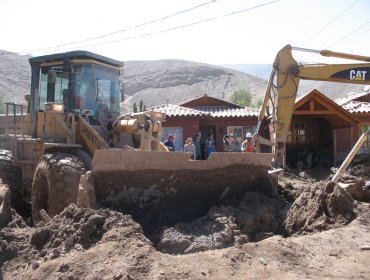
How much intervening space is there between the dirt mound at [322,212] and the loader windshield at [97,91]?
12.7ft

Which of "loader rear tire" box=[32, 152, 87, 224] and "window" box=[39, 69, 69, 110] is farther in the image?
"window" box=[39, 69, 69, 110]

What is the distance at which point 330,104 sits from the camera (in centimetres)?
1892

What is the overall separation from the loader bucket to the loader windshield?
238 cm

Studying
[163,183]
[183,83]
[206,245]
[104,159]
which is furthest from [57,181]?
[183,83]

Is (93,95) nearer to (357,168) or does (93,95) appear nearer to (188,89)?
(357,168)

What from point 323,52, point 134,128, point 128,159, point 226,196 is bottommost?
point 226,196

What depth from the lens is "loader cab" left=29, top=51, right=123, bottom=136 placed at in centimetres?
791

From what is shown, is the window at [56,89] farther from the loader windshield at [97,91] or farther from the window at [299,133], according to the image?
the window at [299,133]

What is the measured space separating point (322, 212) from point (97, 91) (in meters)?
4.44

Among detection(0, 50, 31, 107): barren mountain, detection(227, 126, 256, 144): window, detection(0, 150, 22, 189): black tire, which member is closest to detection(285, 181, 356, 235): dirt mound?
detection(0, 150, 22, 189): black tire

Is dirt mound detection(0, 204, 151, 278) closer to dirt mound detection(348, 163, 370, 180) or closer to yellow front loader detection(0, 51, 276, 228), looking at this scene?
yellow front loader detection(0, 51, 276, 228)

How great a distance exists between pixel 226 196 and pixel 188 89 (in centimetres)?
7124

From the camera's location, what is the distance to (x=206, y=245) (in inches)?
204

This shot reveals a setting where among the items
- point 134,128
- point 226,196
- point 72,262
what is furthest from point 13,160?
point 72,262
